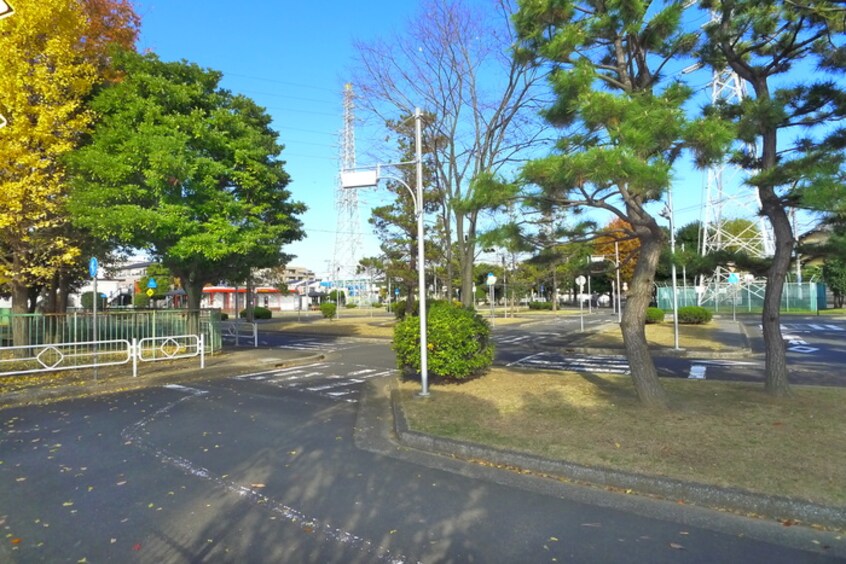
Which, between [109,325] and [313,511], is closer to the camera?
[313,511]

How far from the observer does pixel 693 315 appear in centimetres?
2586

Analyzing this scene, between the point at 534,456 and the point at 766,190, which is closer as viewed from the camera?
the point at 534,456

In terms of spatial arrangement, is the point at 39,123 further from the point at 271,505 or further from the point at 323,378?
the point at 271,505

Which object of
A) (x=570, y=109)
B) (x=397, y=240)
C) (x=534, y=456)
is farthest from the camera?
(x=397, y=240)

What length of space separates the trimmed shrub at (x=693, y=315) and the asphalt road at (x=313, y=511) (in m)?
23.9

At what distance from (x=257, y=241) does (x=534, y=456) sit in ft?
36.8

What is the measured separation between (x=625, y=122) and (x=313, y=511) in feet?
16.3

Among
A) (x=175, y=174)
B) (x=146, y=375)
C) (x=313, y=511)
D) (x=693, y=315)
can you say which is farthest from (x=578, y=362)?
(x=693, y=315)

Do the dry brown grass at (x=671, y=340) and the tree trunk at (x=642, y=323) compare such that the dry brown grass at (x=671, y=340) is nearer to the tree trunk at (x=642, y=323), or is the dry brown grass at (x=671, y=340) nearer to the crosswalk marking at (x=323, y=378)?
the crosswalk marking at (x=323, y=378)

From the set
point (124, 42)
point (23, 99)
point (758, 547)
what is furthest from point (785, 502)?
point (124, 42)

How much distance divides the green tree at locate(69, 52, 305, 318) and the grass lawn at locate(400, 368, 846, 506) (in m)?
7.46

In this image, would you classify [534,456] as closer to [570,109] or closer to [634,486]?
[634,486]

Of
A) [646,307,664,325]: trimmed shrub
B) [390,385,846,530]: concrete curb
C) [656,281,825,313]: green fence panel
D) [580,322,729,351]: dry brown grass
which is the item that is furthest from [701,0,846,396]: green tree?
[656,281,825,313]: green fence panel

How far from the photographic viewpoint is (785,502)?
3959 mm
